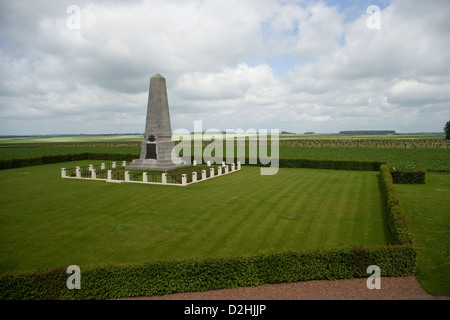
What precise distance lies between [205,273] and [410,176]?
27644mm

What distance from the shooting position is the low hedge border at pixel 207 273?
8.79 metres

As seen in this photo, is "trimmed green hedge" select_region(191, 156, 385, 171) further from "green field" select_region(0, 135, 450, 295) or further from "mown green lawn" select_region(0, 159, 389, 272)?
"mown green lawn" select_region(0, 159, 389, 272)

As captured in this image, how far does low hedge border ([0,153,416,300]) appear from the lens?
346 inches

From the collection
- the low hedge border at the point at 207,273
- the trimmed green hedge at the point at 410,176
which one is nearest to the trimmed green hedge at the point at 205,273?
the low hedge border at the point at 207,273

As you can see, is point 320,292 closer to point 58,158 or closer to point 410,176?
point 410,176

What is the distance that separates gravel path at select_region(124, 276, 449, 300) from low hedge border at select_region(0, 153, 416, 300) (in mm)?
201

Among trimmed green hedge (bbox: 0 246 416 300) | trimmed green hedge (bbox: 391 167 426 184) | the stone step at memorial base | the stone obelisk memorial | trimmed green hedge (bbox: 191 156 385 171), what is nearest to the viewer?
trimmed green hedge (bbox: 0 246 416 300)

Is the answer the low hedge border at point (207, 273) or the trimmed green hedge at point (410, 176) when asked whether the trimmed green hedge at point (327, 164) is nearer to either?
the trimmed green hedge at point (410, 176)

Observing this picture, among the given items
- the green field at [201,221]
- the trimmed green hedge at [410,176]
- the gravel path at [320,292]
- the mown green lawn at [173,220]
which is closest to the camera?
the gravel path at [320,292]

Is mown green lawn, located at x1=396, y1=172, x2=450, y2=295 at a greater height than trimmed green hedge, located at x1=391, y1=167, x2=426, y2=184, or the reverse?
trimmed green hedge, located at x1=391, y1=167, x2=426, y2=184

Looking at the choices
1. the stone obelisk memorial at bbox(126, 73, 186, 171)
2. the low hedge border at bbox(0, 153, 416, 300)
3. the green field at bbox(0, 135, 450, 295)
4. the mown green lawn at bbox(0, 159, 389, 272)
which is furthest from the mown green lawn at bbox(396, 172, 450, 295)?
the stone obelisk memorial at bbox(126, 73, 186, 171)

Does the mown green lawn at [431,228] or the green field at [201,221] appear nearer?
the mown green lawn at [431,228]

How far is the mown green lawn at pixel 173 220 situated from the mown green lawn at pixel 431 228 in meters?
1.77
